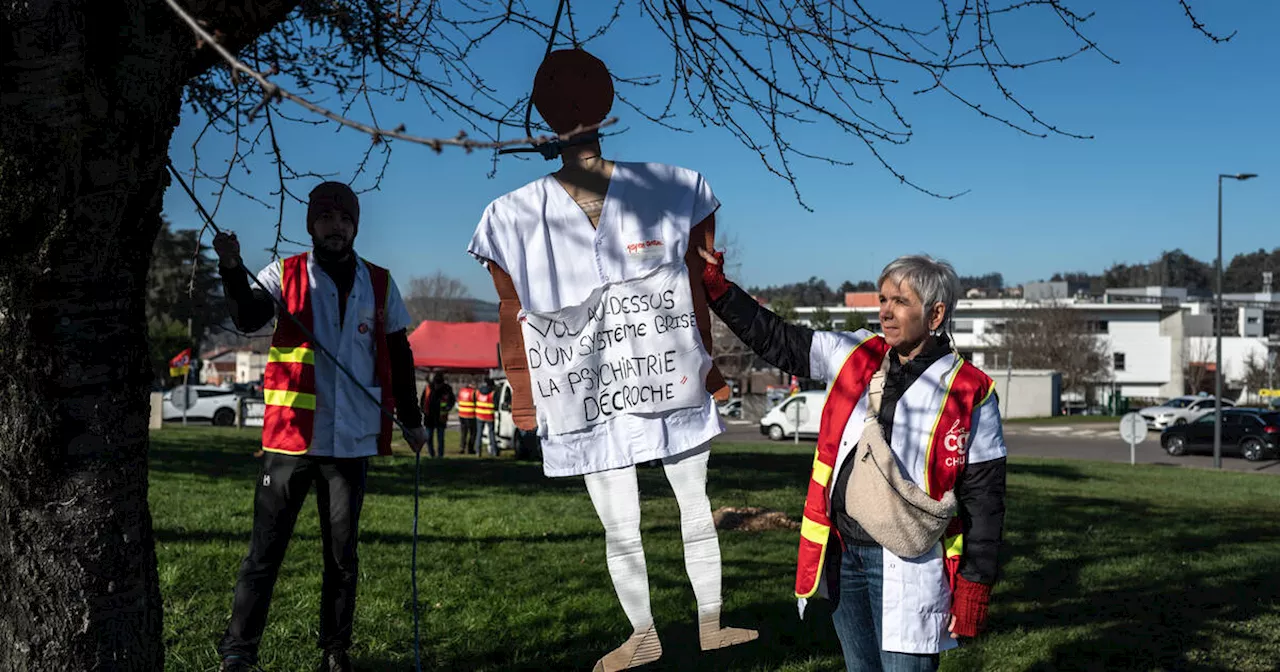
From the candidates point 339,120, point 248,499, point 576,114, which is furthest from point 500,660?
point 248,499

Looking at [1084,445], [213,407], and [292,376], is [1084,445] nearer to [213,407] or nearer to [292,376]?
[213,407]

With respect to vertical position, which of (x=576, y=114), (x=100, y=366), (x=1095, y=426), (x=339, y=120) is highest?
(x=576, y=114)

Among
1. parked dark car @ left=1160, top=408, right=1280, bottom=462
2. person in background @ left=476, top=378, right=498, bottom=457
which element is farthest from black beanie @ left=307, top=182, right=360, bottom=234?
parked dark car @ left=1160, top=408, right=1280, bottom=462

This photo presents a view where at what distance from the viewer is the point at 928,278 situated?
3135 mm

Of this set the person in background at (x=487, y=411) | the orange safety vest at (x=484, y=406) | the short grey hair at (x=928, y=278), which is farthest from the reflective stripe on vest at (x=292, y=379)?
→ the orange safety vest at (x=484, y=406)

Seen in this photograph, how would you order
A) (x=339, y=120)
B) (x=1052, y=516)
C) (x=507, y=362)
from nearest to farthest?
1. (x=339, y=120)
2. (x=507, y=362)
3. (x=1052, y=516)

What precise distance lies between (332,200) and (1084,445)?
37375 millimetres

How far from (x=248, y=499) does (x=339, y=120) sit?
974cm

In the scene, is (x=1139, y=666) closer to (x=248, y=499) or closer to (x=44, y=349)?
(x=44, y=349)

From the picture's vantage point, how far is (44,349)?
2805mm

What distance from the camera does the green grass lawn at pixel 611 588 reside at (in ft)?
17.0

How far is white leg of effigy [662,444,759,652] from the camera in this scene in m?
2.37

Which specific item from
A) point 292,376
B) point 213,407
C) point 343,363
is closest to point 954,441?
point 343,363

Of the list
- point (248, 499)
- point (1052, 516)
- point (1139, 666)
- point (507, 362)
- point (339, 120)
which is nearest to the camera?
point (339, 120)
